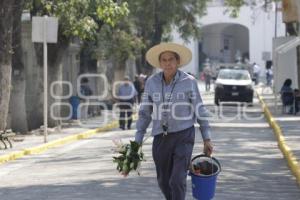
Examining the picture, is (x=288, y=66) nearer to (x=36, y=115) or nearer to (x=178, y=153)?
(x=36, y=115)

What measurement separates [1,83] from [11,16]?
1.72m

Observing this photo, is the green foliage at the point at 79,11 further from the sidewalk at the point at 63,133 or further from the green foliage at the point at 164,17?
the green foliage at the point at 164,17

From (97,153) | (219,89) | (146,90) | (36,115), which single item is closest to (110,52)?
(219,89)

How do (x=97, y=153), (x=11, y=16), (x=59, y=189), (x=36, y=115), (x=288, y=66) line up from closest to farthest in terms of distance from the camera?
(x=59, y=189) → (x=97, y=153) → (x=11, y=16) → (x=36, y=115) → (x=288, y=66)

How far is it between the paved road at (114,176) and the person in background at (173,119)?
2.62 metres

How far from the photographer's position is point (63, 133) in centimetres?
2305

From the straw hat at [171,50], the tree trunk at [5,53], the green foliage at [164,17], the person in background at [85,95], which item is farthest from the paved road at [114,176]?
the green foliage at [164,17]

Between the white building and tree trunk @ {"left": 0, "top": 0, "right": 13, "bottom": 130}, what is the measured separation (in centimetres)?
4968

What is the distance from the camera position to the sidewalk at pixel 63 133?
18.5m

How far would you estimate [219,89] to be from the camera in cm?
3797

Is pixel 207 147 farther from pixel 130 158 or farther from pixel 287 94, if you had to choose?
pixel 287 94

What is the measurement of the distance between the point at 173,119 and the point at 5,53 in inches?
485

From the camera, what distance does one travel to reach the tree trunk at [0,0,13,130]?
19.2 meters

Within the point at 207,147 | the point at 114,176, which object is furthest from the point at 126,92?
the point at 207,147
